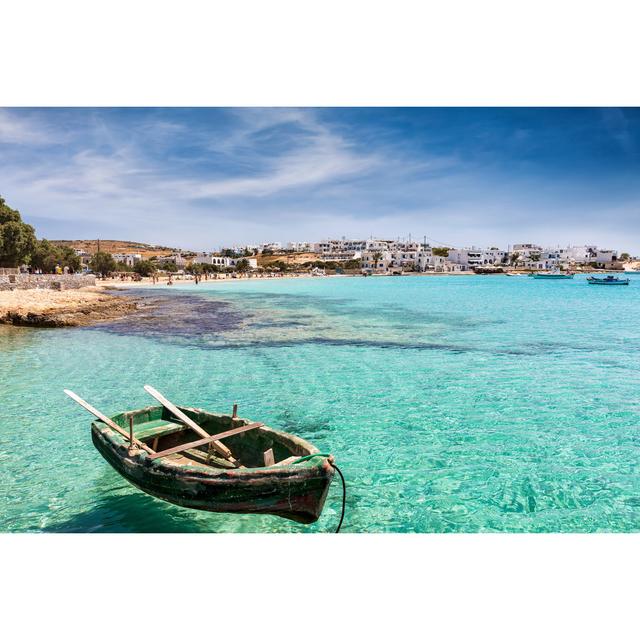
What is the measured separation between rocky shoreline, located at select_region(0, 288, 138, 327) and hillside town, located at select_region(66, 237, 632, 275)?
6818cm

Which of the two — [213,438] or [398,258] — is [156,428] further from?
[398,258]

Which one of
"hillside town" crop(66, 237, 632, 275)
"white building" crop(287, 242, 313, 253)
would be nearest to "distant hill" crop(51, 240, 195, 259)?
"hillside town" crop(66, 237, 632, 275)

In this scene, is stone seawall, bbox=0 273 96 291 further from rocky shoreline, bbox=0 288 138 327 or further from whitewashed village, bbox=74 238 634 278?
whitewashed village, bbox=74 238 634 278

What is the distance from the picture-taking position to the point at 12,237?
34.4 meters

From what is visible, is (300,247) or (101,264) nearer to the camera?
(101,264)

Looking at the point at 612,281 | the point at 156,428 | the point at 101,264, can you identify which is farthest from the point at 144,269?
the point at 612,281

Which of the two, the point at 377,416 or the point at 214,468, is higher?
the point at 214,468

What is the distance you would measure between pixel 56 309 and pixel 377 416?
61.4 ft

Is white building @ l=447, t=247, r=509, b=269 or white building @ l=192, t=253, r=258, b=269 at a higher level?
white building @ l=447, t=247, r=509, b=269

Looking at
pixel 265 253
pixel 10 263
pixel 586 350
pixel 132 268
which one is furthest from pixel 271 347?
pixel 265 253

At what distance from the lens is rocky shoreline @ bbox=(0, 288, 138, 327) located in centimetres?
1964

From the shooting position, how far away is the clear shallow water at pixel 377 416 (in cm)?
508

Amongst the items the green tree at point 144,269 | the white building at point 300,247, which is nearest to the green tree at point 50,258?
the green tree at point 144,269

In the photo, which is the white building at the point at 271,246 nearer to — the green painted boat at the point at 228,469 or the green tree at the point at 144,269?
the green tree at the point at 144,269
